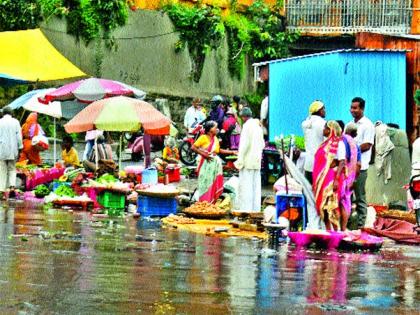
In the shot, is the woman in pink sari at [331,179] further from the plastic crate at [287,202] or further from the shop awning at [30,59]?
the shop awning at [30,59]

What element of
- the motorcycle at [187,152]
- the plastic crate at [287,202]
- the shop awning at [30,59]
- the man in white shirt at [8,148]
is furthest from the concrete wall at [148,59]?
the plastic crate at [287,202]

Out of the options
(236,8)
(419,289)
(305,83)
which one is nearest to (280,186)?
(419,289)

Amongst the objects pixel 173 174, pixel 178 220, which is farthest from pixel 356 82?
pixel 178 220

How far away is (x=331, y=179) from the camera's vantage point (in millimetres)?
15891

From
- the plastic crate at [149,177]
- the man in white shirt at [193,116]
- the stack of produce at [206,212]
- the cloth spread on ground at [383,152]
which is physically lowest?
the stack of produce at [206,212]

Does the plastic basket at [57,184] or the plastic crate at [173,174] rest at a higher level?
the plastic crate at [173,174]

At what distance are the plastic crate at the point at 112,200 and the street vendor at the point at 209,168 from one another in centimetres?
157

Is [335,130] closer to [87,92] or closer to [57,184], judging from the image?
[57,184]

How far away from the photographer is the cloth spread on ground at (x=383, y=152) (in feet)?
68.3

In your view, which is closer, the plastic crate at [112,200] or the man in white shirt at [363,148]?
the man in white shirt at [363,148]

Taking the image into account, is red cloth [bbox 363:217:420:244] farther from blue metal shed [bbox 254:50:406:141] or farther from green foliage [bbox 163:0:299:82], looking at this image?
green foliage [bbox 163:0:299:82]

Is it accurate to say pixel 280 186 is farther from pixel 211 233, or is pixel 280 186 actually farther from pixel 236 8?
pixel 236 8

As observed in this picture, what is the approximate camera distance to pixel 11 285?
34.8 ft

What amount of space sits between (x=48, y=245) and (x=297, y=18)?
91.6 feet
